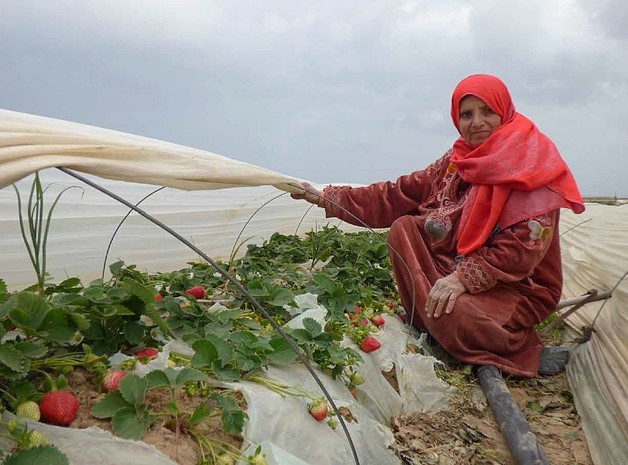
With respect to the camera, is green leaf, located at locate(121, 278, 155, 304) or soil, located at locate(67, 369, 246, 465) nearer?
soil, located at locate(67, 369, 246, 465)

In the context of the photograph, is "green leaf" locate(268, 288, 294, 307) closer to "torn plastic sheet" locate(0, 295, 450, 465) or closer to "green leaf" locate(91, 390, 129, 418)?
"torn plastic sheet" locate(0, 295, 450, 465)

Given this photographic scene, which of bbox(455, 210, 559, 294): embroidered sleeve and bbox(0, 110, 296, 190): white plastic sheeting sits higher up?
bbox(0, 110, 296, 190): white plastic sheeting

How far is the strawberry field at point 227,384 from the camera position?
130 cm

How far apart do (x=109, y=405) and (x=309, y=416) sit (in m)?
0.53

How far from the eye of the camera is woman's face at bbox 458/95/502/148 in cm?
263

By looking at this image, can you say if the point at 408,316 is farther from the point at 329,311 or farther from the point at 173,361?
the point at 173,361

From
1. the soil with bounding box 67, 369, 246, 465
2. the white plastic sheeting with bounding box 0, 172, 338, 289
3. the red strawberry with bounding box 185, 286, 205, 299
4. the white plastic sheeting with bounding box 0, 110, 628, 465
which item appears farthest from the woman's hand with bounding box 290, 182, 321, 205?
the soil with bounding box 67, 369, 246, 465

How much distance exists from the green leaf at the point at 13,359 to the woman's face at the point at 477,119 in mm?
2063

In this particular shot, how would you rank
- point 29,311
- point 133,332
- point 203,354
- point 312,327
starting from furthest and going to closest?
1. point 312,327
2. point 133,332
3. point 203,354
4. point 29,311

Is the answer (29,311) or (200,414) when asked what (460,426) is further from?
(29,311)

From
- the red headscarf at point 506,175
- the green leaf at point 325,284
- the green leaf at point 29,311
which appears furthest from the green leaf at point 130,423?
the red headscarf at point 506,175

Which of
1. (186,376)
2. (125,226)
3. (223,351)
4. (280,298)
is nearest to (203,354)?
(223,351)

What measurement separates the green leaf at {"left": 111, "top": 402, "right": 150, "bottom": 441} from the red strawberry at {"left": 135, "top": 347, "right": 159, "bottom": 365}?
0.26 m

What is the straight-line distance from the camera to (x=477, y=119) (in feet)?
8.66
